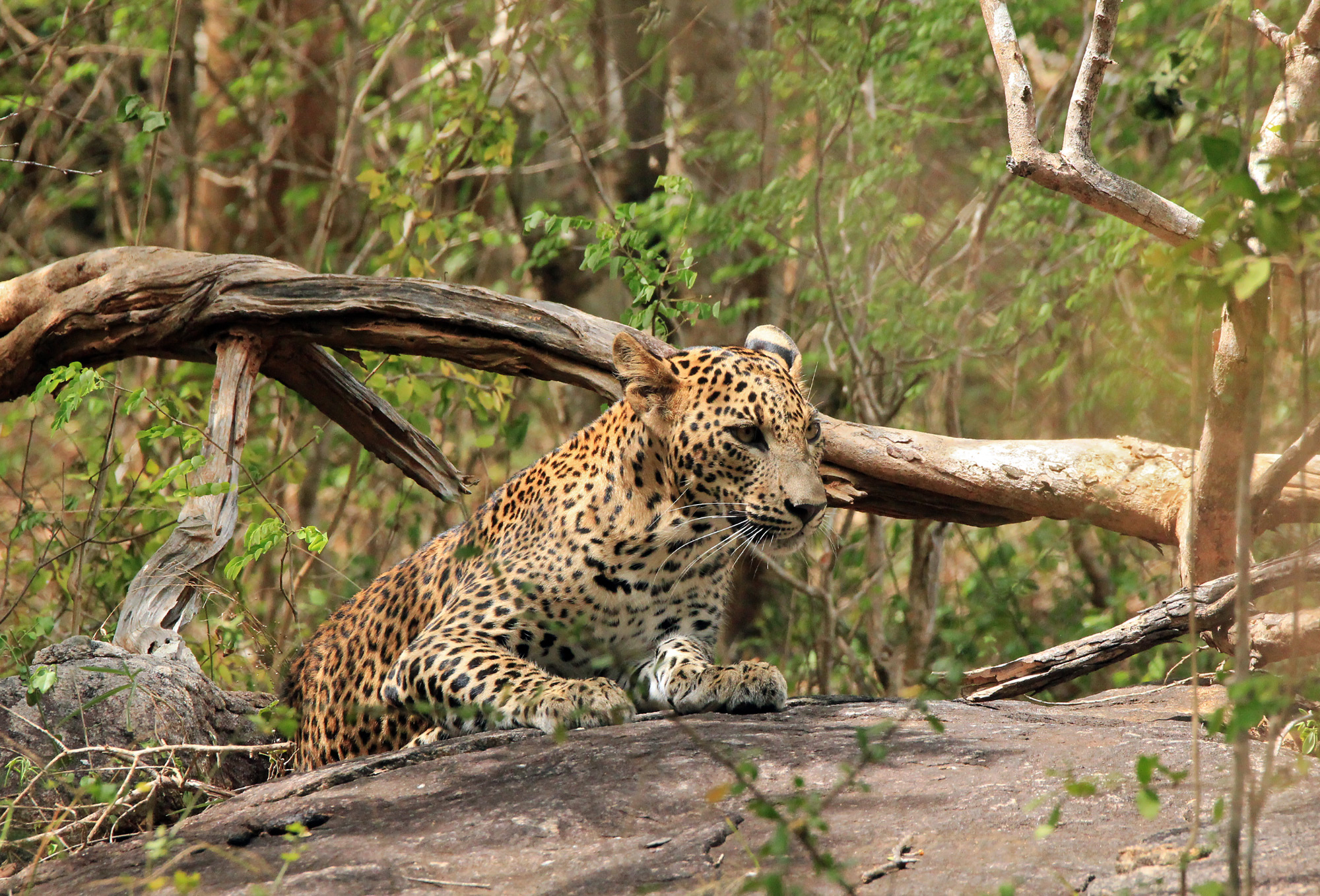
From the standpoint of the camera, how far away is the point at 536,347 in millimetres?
6770

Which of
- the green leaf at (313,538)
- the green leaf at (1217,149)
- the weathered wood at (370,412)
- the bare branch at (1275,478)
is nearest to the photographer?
the green leaf at (1217,149)

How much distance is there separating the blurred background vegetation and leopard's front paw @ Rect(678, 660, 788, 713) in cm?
250

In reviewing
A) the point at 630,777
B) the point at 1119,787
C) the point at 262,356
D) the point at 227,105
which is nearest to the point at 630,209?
the point at 262,356

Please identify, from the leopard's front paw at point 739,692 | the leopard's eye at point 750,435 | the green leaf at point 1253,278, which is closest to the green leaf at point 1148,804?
the green leaf at point 1253,278

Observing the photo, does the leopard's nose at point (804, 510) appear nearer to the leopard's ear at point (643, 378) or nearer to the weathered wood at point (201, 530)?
the leopard's ear at point (643, 378)

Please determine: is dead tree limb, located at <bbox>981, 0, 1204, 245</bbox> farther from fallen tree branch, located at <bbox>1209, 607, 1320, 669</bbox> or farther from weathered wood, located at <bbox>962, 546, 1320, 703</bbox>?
fallen tree branch, located at <bbox>1209, 607, 1320, 669</bbox>

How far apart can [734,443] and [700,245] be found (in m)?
4.75

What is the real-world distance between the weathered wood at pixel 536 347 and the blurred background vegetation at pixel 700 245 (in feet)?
1.69

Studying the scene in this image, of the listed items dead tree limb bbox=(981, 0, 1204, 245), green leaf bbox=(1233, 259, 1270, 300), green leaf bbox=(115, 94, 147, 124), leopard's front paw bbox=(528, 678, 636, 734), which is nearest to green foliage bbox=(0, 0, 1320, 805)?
green leaf bbox=(115, 94, 147, 124)

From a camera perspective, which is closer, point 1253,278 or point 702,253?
point 1253,278

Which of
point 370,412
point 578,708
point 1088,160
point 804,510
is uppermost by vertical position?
point 1088,160

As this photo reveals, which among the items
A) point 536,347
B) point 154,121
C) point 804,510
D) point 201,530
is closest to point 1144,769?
point 804,510

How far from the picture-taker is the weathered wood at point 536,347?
6.56 meters

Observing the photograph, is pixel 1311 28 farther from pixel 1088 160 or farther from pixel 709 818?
pixel 709 818
